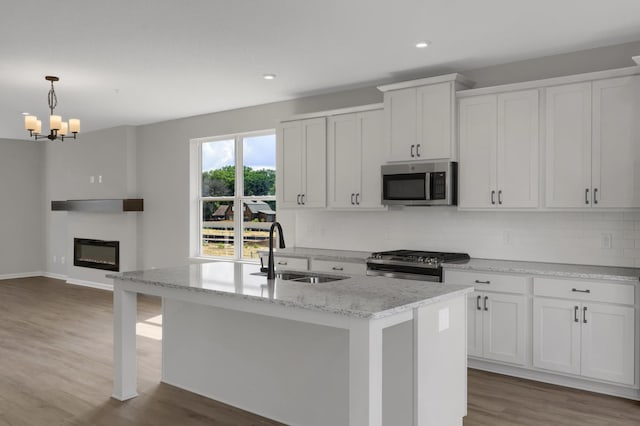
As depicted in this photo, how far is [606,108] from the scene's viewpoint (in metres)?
4.03

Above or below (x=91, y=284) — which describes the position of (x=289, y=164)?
above

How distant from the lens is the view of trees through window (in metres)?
6.91

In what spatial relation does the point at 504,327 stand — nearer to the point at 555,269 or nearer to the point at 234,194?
the point at 555,269

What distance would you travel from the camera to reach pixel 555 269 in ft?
13.6

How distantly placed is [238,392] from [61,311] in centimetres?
439

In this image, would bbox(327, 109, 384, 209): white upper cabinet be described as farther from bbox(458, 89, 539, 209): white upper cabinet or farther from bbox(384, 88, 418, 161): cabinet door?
bbox(458, 89, 539, 209): white upper cabinet

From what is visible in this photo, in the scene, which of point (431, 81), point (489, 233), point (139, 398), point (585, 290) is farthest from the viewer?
point (489, 233)

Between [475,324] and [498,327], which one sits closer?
[498,327]

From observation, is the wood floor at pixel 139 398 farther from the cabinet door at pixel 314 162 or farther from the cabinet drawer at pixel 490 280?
the cabinet door at pixel 314 162

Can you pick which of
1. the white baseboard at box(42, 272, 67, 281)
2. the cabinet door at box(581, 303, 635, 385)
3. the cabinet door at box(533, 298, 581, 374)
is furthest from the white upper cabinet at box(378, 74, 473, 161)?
the white baseboard at box(42, 272, 67, 281)

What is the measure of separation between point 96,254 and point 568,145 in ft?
25.0

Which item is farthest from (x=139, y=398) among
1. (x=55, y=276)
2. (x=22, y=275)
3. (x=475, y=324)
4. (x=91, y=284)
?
(x=22, y=275)

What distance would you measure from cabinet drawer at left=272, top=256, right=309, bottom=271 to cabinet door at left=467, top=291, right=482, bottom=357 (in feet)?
5.88

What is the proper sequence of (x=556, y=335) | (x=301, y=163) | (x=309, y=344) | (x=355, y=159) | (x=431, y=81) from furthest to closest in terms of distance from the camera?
1. (x=301, y=163)
2. (x=355, y=159)
3. (x=431, y=81)
4. (x=556, y=335)
5. (x=309, y=344)
